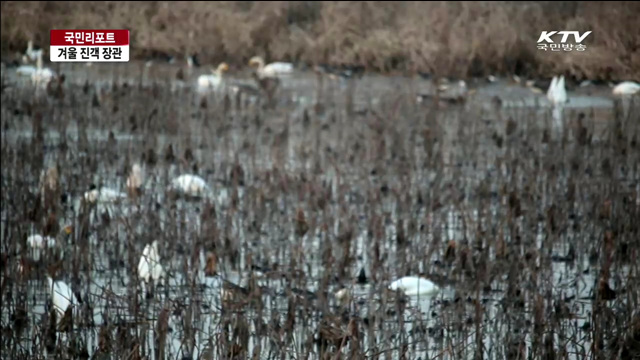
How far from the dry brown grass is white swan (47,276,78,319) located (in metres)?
7.93

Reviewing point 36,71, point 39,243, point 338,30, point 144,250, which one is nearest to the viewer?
point 144,250

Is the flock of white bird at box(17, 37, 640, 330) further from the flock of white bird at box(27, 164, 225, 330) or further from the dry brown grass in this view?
the dry brown grass

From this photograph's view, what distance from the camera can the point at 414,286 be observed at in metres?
4.41

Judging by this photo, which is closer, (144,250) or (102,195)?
(144,250)

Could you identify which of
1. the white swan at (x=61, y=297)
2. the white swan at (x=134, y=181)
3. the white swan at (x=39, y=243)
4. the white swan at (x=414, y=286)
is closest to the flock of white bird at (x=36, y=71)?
the white swan at (x=134, y=181)

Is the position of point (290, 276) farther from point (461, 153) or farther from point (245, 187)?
point (461, 153)

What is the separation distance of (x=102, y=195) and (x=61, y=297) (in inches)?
78.5

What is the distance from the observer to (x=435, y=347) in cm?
378

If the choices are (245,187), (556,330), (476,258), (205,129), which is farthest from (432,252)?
(205,129)

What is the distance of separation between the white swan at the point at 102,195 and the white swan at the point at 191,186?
0.36 meters

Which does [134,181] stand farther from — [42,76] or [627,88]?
[627,88]

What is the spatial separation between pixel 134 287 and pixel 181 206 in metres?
1.57

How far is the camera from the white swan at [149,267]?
14.6 ft

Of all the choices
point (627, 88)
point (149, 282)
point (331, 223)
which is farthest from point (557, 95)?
point (149, 282)
